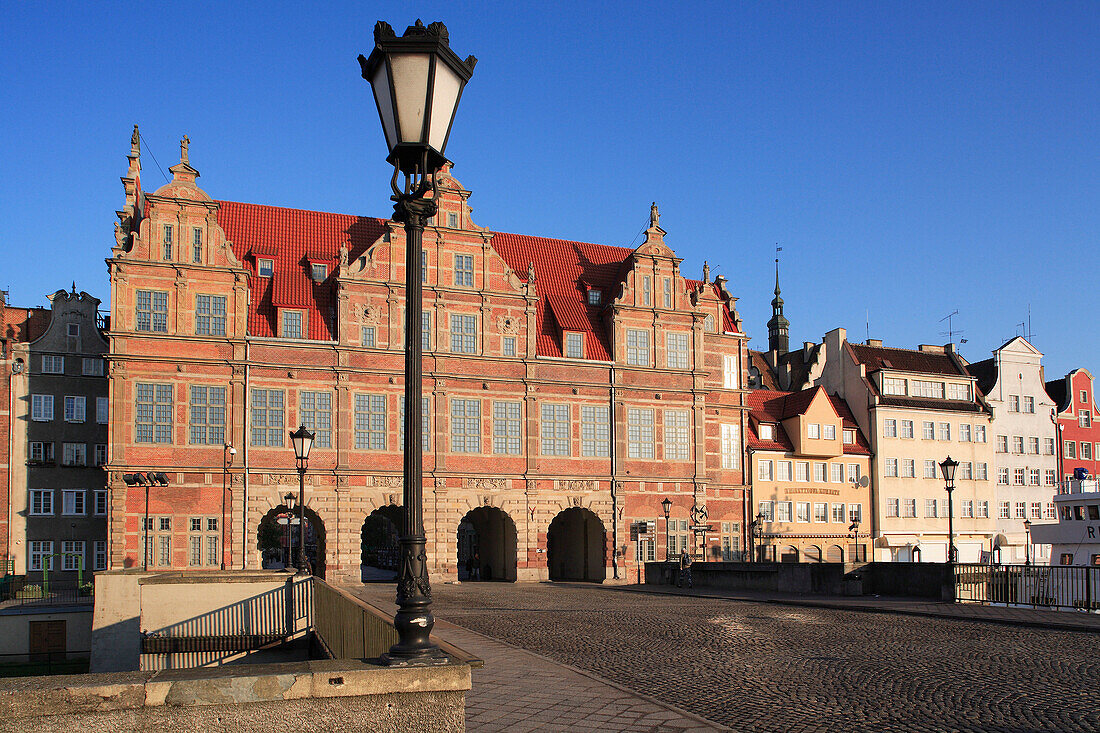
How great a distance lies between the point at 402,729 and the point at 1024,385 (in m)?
69.0

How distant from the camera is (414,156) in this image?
7801mm

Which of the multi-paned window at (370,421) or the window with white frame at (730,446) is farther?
the window with white frame at (730,446)

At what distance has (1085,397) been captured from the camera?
71062 millimetres

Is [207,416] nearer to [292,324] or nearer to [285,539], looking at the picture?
[292,324]

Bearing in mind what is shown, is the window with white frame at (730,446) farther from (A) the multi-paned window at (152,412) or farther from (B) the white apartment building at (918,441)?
(A) the multi-paned window at (152,412)

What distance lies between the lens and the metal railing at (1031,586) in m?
26.1

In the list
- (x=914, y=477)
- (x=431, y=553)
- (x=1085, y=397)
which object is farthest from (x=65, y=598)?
(x=1085, y=397)

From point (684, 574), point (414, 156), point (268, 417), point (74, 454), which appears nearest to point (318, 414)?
point (268, 417)

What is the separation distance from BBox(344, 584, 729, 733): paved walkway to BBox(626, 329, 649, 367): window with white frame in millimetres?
36343

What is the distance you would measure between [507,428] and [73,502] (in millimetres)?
23233

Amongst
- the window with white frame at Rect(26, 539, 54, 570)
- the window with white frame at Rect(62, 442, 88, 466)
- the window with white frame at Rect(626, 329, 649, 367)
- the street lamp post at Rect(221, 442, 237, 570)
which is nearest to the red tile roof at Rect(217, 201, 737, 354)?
the window with white frame at Rect(626, 329, 649, 367)

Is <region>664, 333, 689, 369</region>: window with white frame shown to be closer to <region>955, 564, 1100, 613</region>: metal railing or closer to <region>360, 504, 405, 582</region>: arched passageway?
<region>955, 564, 1100, 613</region>: metal railing

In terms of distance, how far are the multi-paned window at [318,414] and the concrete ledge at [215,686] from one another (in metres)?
38.7

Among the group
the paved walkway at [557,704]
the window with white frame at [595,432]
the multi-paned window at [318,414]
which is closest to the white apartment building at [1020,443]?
the window with white frame at [595,432]
